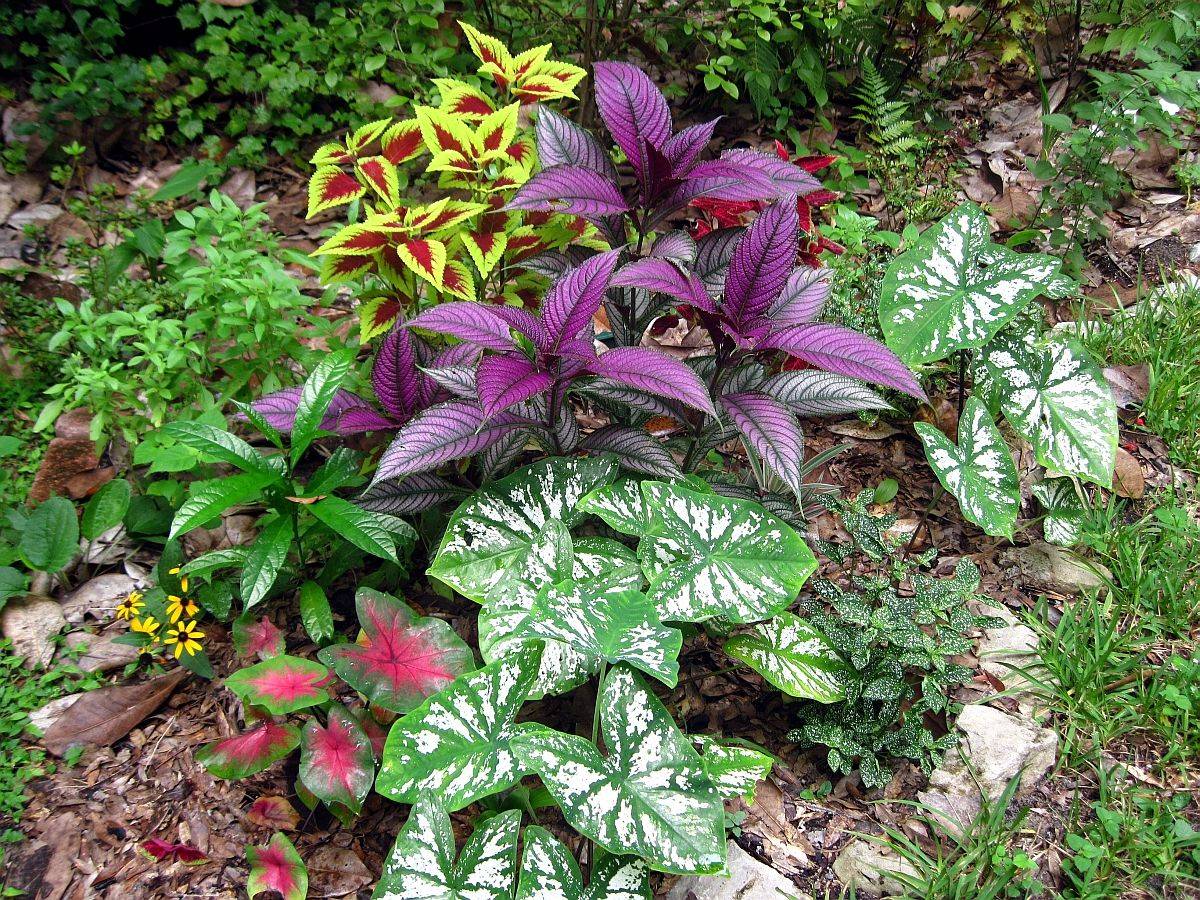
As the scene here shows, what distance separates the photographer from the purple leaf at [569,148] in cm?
196

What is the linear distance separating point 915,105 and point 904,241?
0.97 m

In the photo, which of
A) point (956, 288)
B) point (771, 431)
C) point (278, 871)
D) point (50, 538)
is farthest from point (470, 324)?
point (956, 288)

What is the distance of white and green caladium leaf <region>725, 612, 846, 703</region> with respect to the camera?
1811mm

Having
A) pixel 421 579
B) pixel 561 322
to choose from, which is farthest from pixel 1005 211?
pixel 421 579

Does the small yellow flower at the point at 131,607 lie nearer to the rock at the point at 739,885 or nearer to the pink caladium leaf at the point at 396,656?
the pink caladium leaf at the point at 396,656

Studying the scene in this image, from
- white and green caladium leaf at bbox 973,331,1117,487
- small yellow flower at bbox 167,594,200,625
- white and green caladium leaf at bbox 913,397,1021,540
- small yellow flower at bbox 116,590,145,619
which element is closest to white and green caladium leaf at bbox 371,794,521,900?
small yellow flower at bbox 167,594,200,625

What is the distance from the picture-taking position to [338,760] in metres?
1.68

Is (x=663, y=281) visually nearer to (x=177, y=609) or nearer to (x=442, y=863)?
(x=442, y=863)

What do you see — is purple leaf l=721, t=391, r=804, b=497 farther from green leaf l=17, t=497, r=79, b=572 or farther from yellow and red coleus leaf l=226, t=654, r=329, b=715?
green leaf l=17, t=497, r=79, b=572

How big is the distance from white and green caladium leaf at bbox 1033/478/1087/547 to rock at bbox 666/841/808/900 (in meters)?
1.17

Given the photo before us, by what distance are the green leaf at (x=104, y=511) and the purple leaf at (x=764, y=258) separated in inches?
62.0

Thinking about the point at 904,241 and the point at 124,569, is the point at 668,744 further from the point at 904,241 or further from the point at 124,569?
the point at 904,241

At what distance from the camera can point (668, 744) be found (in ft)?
5.03

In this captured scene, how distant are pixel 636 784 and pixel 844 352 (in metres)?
0.93
